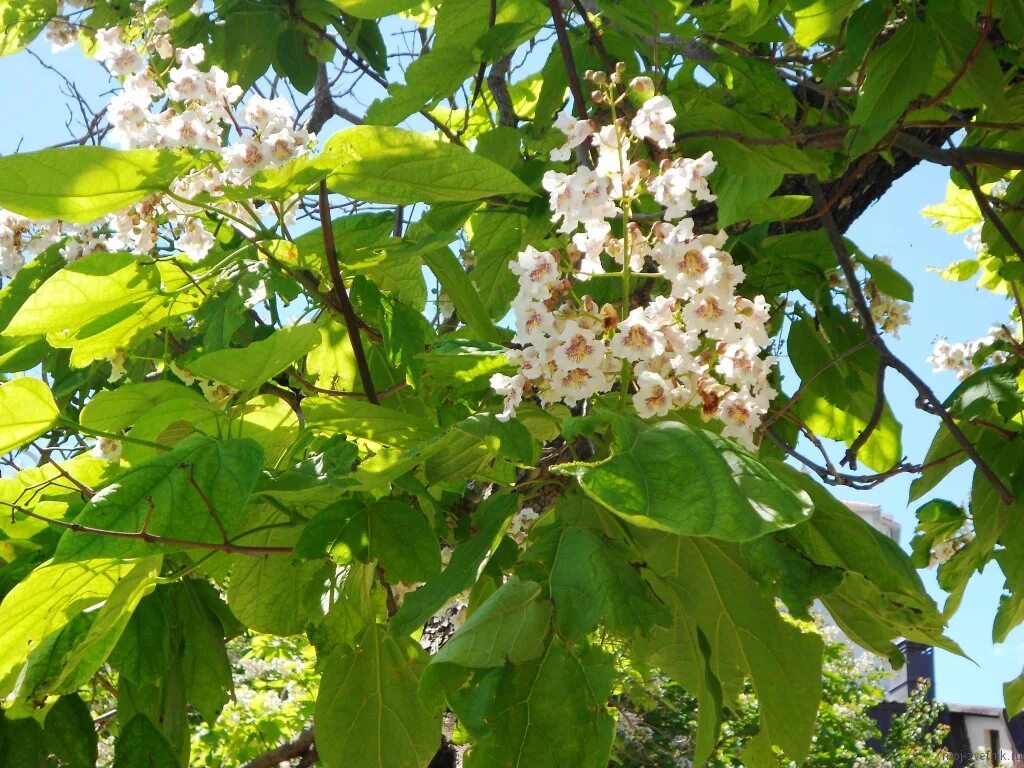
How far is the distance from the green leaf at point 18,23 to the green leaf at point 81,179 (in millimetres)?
1719

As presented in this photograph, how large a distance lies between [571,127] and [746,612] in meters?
0.51

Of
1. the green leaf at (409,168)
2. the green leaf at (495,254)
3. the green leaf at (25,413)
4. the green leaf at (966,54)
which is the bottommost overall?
the green leaf at (25,413)

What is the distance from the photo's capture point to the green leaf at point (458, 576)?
81 cm

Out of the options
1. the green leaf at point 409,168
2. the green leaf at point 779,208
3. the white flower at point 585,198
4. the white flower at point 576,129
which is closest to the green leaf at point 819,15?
the green leaf at point 779,208

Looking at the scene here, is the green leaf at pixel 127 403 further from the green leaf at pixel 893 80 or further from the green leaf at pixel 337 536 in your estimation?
the green leaf at pixel 893 80

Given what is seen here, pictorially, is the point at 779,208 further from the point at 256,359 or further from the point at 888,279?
the point at 256,359

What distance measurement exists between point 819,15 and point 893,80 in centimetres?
15

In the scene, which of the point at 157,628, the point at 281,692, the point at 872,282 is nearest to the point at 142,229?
the point at 157,628

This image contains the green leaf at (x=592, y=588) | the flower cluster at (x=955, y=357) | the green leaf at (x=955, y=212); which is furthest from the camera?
the flower cluster at (x=955, y=357)

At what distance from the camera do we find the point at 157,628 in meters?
1.07

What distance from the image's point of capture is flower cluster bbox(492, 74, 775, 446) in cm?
87

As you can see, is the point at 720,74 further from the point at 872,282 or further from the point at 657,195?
the point at 657,195

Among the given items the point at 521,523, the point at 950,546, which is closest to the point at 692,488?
the point at 521,523

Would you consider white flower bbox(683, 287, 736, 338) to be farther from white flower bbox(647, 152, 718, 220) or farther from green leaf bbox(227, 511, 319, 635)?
green leaf bbox(227, 511, 319, 635)
